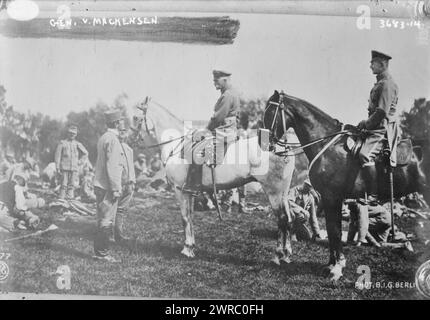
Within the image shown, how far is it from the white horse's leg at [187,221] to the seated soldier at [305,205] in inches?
44.4

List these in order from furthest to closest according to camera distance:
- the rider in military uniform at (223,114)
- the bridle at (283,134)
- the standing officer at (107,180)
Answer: the standing officer at (107,180)
the rider in military uniform at (223,114)
the bridle at (283,134)

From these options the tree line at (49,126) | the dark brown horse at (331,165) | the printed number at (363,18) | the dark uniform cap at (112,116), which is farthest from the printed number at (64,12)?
the printed number at (363,18)

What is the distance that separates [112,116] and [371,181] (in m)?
2.92

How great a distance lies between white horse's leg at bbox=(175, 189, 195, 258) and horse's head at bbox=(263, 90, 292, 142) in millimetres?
1176

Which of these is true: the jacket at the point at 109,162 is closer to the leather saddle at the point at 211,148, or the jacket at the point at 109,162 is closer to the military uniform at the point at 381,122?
the leather saddle at the point at 211,148

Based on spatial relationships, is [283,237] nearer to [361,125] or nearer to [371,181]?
[371,181]

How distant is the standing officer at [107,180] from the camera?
517 centimetres

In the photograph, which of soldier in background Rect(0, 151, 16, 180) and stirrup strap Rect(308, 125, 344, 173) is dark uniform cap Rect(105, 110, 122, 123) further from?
stirrup strap Rect(308, 125, 344, 173)

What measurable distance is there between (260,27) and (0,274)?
13.3 ft

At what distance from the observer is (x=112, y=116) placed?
5.18 m

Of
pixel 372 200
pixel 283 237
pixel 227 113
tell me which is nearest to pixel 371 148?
pixel 372 200

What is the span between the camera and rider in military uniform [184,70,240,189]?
504 centimetres

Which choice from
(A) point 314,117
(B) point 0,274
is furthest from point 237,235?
(B) point 0,274

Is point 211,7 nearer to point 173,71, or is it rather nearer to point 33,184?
point 173,71
